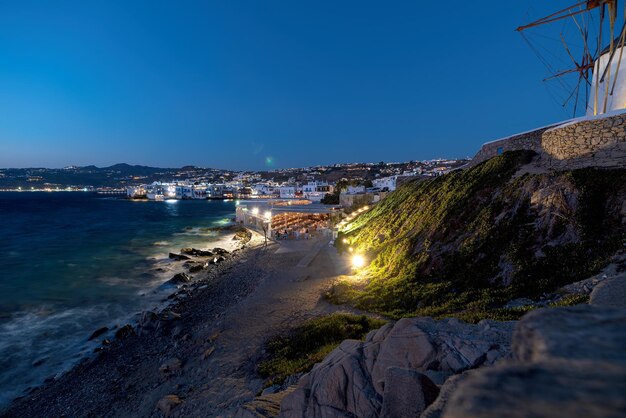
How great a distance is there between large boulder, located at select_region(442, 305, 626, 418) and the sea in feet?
54.8

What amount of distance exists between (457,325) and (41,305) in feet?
85.5

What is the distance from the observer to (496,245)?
12.7 meters

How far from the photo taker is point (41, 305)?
66.9 ft

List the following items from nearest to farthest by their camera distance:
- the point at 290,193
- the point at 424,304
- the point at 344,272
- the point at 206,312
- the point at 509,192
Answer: the point at 424,304 → the point at 509,192 → the point at 206,312 → the point at 344,272 → the point at 290,193

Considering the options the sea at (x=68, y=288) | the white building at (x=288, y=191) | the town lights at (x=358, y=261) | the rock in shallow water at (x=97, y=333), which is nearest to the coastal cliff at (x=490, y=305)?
the town lights at (x=358, y=261)

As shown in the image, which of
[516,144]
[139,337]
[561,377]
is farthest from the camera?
[516,144]

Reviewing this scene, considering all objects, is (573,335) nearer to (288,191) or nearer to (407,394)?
(407,394)

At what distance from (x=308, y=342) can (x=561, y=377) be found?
32.0ft

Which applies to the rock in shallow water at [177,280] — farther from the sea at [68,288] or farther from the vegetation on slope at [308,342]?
the vegetation on slope at [308,342]

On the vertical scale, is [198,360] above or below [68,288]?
above

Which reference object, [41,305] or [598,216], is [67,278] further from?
[598,216]

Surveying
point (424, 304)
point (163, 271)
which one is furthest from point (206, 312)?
point (163, 271)

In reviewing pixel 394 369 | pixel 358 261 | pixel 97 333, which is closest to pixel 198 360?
pixel 97 333

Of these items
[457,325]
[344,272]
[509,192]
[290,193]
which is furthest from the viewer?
[290,193]
